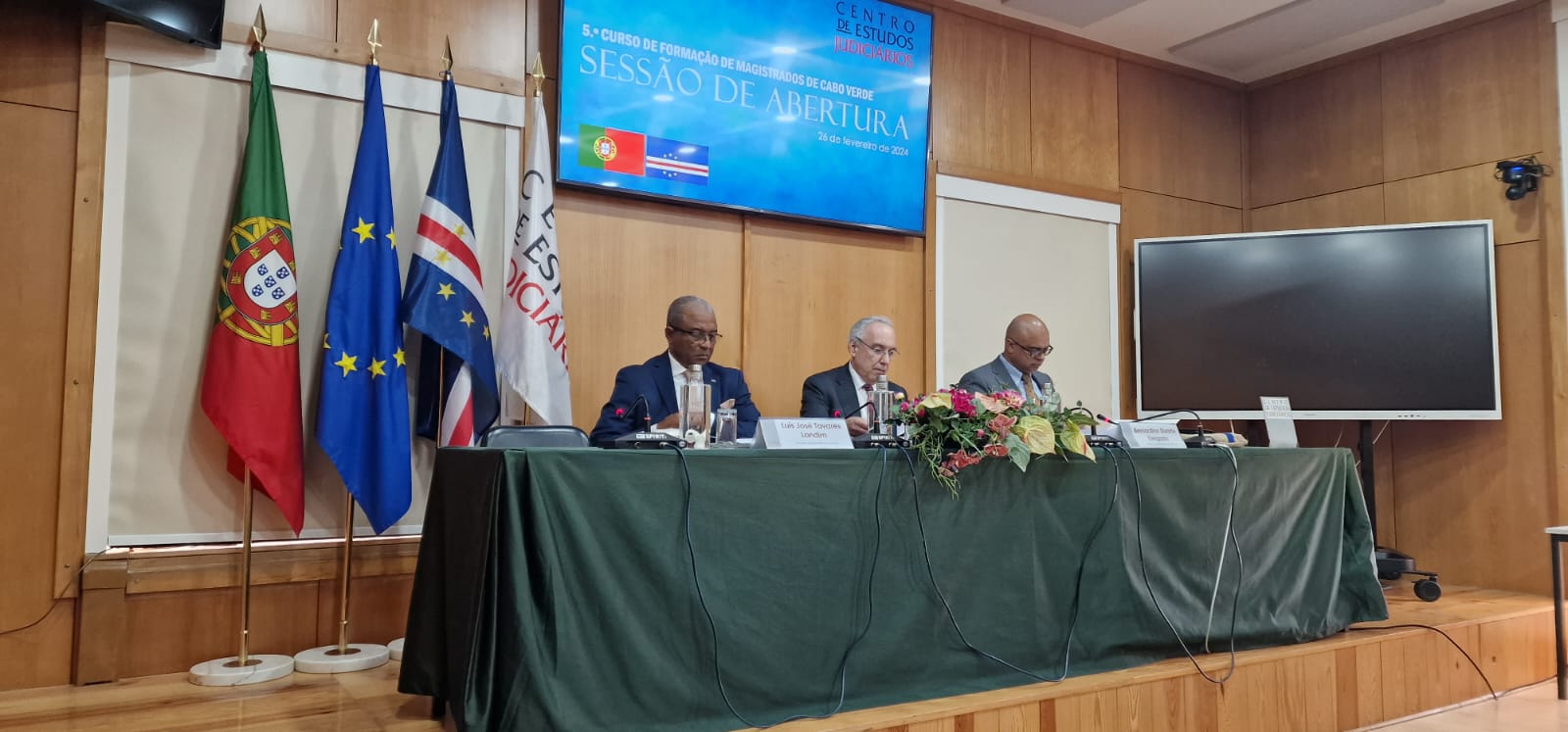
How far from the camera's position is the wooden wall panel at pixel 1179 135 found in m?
5.51

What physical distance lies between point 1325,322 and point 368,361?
4.31 metres

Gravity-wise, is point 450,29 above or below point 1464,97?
below

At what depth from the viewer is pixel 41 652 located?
295cm

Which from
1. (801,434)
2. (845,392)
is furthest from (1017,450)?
(845,392)

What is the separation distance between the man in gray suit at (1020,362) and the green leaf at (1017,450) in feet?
4.08

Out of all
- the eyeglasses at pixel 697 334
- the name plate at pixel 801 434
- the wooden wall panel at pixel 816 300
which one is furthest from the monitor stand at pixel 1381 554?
the name plate at pixel 801 434

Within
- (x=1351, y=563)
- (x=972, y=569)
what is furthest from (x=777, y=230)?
(x=1351, y=563)

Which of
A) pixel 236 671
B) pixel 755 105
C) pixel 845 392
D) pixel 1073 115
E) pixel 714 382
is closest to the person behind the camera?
pixel 236 671

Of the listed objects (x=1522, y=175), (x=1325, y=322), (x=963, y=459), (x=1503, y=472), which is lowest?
(x=1503, y=472)

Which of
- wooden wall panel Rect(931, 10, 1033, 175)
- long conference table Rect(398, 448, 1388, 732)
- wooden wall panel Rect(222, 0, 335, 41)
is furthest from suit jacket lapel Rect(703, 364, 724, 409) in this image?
wooden wall panel Rect(931, 10, 1033, 175)

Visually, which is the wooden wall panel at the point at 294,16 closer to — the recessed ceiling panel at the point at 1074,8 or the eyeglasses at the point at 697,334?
the eyeglasses at the point at 697,334

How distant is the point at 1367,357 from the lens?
484 centimetres

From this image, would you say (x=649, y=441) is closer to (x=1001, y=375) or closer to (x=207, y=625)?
(x=207, y=625)

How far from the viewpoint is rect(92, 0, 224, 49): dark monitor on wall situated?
9.71 feet
